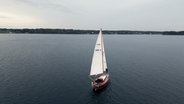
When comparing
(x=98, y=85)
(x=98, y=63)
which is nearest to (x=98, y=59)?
(x=98, y=63)

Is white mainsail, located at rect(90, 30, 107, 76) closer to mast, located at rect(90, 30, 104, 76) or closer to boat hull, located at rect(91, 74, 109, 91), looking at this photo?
mast, located at rect(90, 30, 104, 76)

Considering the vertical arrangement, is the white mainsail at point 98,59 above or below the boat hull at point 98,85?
above

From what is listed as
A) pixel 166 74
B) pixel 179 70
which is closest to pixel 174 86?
pixel 166 74

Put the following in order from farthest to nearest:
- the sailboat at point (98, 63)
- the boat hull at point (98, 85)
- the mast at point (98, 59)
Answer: the mast at point (98, 59), the sailboat at point (98, 63), the boat hull at point (98, 85)

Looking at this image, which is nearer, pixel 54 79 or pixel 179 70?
pixel 54 79

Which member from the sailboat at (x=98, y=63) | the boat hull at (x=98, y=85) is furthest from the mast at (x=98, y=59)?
the boat hull at (x=98, y=85)

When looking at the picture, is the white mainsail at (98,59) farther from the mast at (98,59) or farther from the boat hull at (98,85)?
the boat hull at (98,85)

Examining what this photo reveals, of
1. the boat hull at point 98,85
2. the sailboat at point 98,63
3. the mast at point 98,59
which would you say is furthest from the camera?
the mast at point 98,59

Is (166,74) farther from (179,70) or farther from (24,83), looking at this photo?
(24,83)

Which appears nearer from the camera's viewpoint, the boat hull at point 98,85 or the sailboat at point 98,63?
the boat hull at point 98,85

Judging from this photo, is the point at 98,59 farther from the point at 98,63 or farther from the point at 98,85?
the point at 98,85

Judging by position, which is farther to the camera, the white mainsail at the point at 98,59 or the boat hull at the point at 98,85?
the white mainsail at the point at 98,59
